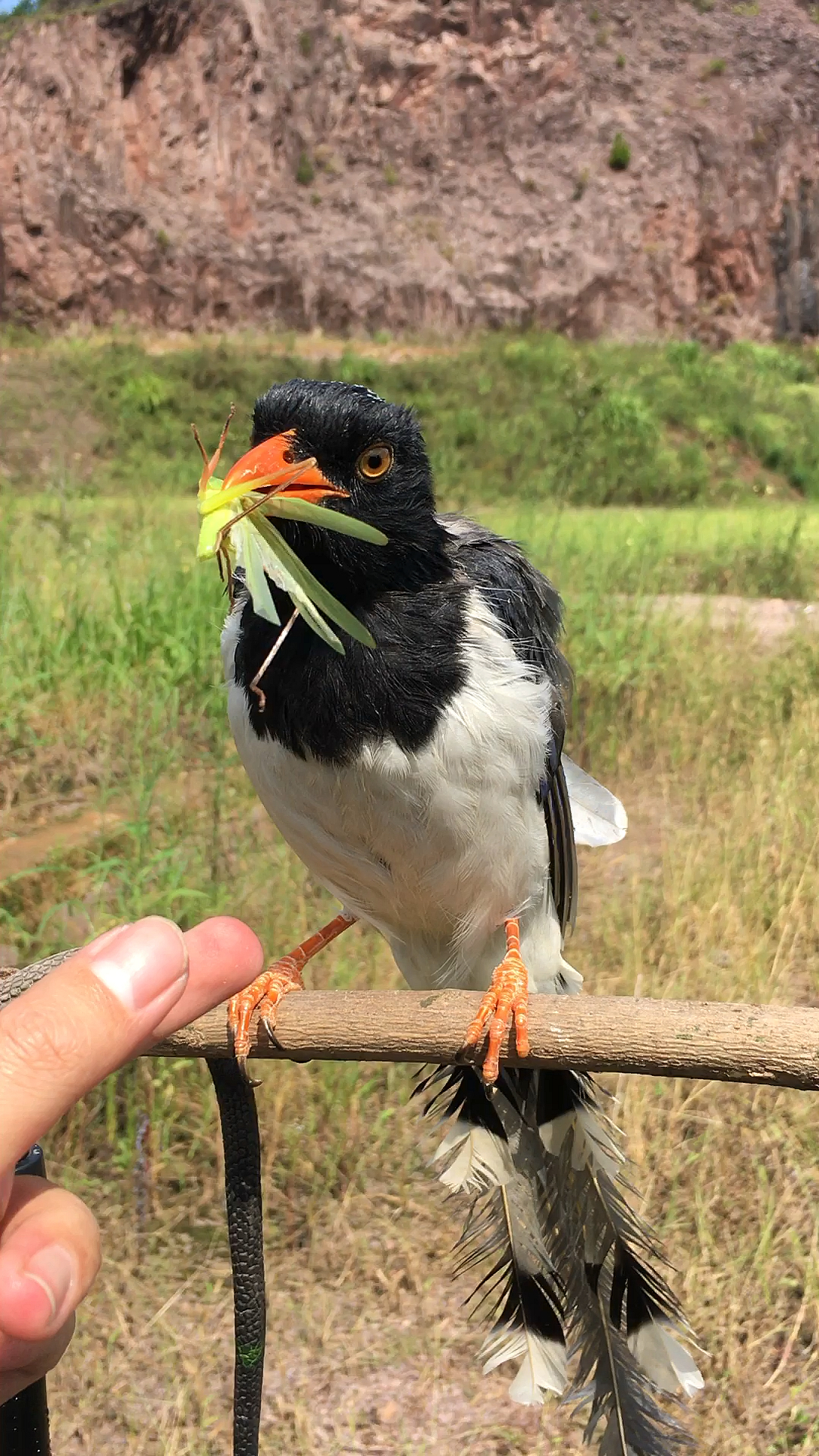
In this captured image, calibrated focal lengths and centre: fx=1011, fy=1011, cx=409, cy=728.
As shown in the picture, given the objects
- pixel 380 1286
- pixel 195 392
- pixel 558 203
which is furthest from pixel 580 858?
pixel 558 203

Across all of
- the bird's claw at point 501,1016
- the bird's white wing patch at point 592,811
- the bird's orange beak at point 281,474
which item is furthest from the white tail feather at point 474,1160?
the bird's orange beak at point 281,474

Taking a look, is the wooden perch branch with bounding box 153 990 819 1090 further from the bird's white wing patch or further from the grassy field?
the grassy field

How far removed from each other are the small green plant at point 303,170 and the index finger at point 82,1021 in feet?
134

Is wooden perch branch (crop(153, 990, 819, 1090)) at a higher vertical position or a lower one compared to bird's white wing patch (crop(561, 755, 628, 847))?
higher

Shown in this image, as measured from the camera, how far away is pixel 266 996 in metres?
2.08

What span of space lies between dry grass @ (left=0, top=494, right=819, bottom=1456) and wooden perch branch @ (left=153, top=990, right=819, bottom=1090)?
1333mm

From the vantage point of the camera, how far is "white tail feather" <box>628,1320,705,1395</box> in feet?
7.07

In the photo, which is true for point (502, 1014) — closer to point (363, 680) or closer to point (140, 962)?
point (363, 680)

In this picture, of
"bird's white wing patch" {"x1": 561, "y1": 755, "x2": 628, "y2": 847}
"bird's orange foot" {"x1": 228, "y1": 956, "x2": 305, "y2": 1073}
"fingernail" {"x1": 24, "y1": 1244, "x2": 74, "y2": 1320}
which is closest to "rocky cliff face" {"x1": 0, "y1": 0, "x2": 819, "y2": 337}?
"bird's white wing patch" {"x1": 561, "y1": 755, "x2": 628, "y2": 847}

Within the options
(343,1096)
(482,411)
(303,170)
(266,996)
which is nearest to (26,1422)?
(266,996)

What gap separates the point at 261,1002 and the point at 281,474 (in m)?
1.05

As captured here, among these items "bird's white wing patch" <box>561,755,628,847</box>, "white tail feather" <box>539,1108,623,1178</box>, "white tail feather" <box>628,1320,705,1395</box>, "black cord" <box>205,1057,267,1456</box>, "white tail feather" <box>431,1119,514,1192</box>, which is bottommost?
"white tail feather" <box>628,1320,705,1395</box>

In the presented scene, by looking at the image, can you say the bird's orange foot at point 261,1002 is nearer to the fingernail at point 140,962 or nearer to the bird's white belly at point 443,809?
the bird's white belly at point 443,809

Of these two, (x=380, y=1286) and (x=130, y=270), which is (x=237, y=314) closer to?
(x=130, y=270)
